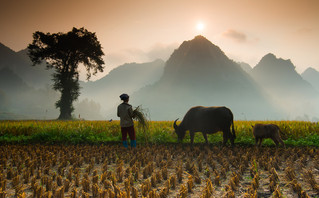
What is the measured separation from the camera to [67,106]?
3328 centimetres

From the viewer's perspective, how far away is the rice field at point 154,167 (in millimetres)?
4469

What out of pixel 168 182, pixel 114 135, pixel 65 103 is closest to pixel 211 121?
pixel 168 182

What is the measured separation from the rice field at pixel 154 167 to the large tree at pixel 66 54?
19756mm

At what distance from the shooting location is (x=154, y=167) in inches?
263

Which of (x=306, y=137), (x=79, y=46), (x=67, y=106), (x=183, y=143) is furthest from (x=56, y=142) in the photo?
(x=79, y=46)

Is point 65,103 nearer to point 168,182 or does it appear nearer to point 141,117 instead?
point 141,117

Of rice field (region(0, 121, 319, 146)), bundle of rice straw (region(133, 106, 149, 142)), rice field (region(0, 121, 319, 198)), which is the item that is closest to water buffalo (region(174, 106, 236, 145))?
rice field (region(0, 121, 319, 198))

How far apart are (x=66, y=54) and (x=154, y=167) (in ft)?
110

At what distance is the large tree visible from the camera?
1305 inches

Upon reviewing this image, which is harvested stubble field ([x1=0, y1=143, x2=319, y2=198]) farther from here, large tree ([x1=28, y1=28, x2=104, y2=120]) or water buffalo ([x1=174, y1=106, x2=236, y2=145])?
large tree ([x1=28, y1=28, x2=104, y2=120])

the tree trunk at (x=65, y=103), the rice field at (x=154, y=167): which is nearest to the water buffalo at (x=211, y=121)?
the rice field at (x=154, y=167)

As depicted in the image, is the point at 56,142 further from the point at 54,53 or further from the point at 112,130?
the point at 54,53

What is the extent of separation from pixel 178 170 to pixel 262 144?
6.65 m

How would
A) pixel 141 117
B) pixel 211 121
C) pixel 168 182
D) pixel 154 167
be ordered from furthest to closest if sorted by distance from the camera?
pixel 141 117 < pixel 211 121 < pixel 154 167 < pixel 168 182
